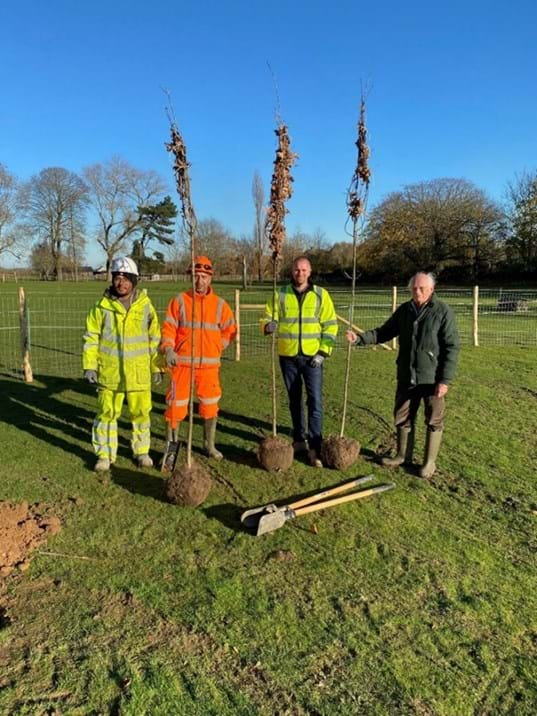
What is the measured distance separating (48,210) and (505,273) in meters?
54.2

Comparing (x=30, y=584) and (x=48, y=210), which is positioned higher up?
(x=48, y=210)

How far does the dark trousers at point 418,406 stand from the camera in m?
5.37

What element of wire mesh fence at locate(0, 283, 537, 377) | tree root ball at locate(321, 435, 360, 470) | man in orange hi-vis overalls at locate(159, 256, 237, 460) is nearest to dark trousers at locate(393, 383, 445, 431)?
tree root ball at locate(321, 435, 360, 470)

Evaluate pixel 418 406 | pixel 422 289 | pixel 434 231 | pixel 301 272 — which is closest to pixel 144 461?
pixel 301 272

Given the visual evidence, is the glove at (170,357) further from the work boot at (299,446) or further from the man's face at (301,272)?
the work boot at (299,446)

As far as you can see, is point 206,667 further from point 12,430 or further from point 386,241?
point 386,241

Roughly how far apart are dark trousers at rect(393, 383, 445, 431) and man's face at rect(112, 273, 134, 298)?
299cm

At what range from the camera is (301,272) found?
5.39 m

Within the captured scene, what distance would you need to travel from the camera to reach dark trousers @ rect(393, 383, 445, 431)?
5.37 m

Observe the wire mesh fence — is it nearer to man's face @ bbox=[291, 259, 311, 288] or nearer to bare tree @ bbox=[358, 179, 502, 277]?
man's face @ bbox=[291, 259, 311, 288]

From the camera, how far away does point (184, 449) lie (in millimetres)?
6148

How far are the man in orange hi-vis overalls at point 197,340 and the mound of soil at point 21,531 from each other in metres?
1.52

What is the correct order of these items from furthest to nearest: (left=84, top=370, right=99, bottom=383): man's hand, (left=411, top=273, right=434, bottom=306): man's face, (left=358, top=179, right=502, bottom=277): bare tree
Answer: (left=358, top=179, right=502, bottom=277): bare tree
(left=411, top=273, right=434, bottom=306): man's face
(left=84, top=370, right=99, bottom=383): man's hand

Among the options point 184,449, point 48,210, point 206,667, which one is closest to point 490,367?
point 184,449
